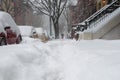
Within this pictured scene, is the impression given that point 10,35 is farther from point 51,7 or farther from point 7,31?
point 51,7

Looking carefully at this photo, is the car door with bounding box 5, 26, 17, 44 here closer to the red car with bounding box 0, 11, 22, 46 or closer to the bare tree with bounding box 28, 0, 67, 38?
the red car with bounding box 0, 11, 22, 46

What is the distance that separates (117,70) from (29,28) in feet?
64.0

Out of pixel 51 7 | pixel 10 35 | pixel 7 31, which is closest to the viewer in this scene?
pixel 7 31

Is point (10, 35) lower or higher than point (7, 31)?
lower

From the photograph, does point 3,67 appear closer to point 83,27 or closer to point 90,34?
point 90,34

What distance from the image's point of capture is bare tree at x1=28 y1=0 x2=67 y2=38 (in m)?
44.5

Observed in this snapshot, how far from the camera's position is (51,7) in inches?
1777

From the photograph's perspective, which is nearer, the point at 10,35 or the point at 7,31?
the point at 7,31

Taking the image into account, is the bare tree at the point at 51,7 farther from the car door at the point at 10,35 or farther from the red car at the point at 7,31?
the car door at the point at 10,35

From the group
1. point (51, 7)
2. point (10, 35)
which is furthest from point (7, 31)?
point (51, 7)

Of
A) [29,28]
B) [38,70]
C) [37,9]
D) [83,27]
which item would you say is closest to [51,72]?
[38,70]

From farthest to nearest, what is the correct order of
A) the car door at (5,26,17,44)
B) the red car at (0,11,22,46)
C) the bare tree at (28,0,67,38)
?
the bare tree at (28,0,67,38) → the car door at (5,26,17,44) → the red car at (0,11,22,46)

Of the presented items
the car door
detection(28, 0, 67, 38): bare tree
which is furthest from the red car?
detection(28, 0, 67, 38): bare tree

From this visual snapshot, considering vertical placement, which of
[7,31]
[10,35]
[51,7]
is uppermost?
[51,7]
